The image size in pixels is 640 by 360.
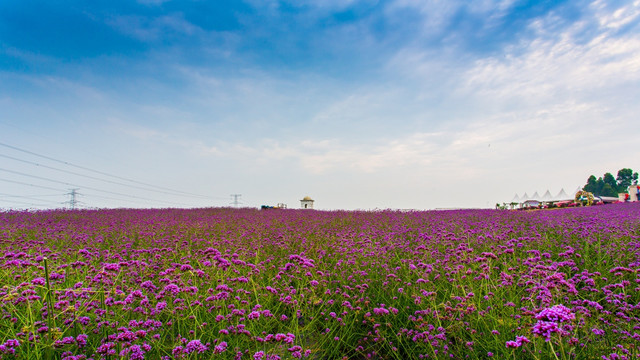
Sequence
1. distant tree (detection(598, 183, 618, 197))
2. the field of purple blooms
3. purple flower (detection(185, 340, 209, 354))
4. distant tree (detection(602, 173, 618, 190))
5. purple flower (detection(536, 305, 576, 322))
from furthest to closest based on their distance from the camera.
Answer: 1. distant tree (detection(602, 173, 618, 190))
2. distant tree (detection(598, 183, 618, 197))
3. the field of purple blooms
4. purple flower (detection(185, 340, 209, 354))
5. purple flower (detection(536, 305, 576, 322))

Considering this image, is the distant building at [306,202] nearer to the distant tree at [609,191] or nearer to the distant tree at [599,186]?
the distant tree at [609,191]

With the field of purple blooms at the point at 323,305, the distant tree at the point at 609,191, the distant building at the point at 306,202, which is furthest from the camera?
the distant tree at the point at 609,191

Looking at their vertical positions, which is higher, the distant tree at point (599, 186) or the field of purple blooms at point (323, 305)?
the distant tree at point (599, 186)

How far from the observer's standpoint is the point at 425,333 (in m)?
2.67

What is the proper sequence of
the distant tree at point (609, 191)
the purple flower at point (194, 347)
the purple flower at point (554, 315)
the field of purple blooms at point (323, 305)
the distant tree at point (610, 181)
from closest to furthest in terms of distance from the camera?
the purple flower at point (554, 315), the purple flower at point (194, 347), the field of purple blooms at point (323, 305), the distant tree at point (609, 191), the distant tree at point (610, 181)

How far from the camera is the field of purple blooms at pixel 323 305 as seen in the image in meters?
2.20

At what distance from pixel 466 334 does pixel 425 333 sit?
0.66 meters

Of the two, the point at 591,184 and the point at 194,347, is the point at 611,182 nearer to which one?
the point at 591,184

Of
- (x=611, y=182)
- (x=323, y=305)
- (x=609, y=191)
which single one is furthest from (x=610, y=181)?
(x=323, y=305)

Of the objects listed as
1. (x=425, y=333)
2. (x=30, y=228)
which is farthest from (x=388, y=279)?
(x=30, y=228)

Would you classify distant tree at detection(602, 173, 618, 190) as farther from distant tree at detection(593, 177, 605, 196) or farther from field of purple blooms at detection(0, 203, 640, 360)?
field of purple blooms at detection(0, 203, 640, 360)

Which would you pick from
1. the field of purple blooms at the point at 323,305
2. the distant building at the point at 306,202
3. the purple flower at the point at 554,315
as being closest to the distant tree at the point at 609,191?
the distant building at the point at 306,202

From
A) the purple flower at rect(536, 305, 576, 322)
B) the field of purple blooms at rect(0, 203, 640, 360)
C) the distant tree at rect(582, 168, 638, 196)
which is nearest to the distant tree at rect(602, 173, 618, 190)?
the distant tree at rect(582, 168, 638, 196)

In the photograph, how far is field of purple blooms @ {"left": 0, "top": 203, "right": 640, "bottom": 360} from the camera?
7.20 feet
